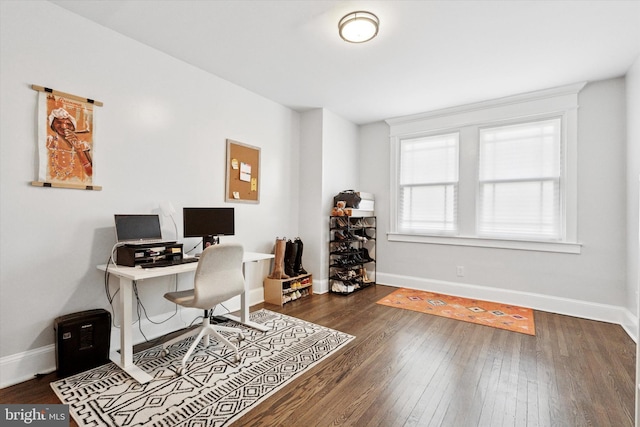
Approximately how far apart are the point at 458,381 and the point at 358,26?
106 inches

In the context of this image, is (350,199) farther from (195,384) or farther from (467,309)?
(195,384)

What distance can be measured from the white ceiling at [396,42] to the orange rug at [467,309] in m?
2.64

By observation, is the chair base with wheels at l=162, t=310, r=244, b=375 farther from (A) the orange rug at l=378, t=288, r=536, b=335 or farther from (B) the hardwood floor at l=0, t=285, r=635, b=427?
(A) the orange rug at l=378, t=288, r=536, b=335

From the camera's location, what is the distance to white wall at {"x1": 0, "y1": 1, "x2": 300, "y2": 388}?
209cm

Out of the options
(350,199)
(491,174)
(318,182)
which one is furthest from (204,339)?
(491,174)

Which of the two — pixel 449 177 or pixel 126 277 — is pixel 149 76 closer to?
pixel 126 277

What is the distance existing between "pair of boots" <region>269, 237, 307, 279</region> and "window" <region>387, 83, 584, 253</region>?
5.13 feet

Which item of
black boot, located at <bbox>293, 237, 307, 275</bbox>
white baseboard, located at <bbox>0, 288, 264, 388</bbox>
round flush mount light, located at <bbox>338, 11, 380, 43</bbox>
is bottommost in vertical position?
white baseboard, located at <bbox>0, 288, 264, 388</bbox>

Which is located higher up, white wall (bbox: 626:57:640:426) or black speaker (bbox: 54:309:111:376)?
white wall (bbox: 626:57:640:426)

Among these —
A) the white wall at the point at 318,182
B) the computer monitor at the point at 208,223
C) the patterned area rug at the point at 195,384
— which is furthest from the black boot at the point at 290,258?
the patterned area rug at the point at 195,384

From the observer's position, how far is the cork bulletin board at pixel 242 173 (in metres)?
3.57

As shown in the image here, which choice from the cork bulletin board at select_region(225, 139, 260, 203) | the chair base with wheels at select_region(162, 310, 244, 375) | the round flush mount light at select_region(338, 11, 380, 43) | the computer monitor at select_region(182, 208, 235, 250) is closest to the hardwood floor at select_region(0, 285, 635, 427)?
the chair base with wheels at select_region(162, 310, 244, 375)

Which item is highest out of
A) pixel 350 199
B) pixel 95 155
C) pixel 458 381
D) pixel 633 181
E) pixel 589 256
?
pixel 95 155

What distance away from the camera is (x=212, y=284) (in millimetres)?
2348
